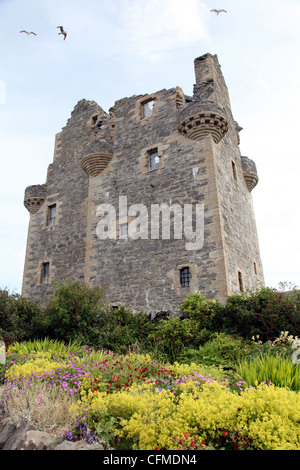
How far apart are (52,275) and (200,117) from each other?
1108 centimetres

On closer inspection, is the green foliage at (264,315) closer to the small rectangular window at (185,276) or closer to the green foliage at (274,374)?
the small rectangular window at (185,276)

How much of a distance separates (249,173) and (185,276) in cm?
848

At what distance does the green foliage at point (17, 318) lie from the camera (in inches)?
400

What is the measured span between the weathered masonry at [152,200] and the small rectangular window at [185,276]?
0.04 m

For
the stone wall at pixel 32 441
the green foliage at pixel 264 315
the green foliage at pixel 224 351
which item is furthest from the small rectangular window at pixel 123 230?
the stone wall at pixel 32 441

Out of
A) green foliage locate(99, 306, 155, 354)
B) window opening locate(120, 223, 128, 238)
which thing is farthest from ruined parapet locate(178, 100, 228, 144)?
green foliage locate(99, 306, 155, 354)

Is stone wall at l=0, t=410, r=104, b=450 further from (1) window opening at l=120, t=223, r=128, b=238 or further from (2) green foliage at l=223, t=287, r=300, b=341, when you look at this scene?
(1) window opening at l=120, t=223, r=128, b=238

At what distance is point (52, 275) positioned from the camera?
18594 millimetres

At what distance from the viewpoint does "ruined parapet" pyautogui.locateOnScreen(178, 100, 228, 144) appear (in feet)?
47.2

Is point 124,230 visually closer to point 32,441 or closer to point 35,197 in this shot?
point 35,197

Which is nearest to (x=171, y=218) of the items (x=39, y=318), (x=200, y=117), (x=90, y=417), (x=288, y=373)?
(x=200, y=117)

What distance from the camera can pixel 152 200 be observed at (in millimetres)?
15258
